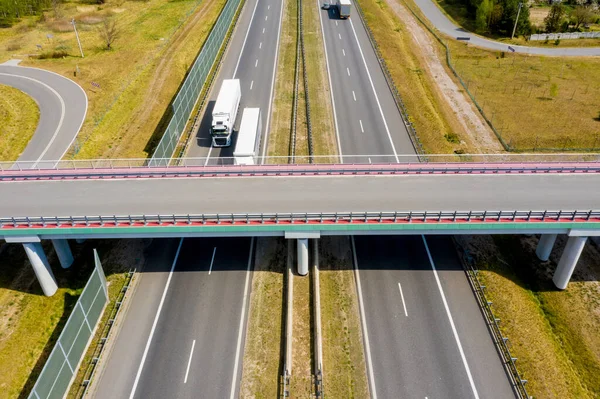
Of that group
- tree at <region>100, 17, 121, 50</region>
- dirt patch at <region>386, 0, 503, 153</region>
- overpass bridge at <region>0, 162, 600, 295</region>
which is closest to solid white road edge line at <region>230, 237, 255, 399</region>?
overpass bridge at <region>0, 162, 600, 295</region>

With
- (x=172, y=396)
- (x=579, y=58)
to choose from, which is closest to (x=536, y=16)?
(x=579, y=58)

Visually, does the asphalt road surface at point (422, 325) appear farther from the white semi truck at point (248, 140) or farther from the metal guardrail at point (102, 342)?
the metal guardrail at point (102, 342)

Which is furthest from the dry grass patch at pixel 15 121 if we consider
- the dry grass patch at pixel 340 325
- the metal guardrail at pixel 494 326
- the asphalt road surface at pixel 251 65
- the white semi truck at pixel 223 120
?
the metal guardrail at pixel 494 326

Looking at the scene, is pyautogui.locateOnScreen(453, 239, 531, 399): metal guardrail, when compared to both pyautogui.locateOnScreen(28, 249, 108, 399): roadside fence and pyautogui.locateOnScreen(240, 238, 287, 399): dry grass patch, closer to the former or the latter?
pyautogui.locateOnScreen(240, 238, 287, 399): dry grass patch

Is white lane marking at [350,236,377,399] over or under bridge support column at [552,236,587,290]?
under

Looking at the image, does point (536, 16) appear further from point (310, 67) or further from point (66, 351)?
point (66, 351)

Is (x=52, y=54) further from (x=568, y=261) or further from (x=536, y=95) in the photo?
(x=568, y=261)

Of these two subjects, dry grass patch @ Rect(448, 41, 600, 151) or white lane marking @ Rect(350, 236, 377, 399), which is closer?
white lane marking @ Rect(350, 236, 377, 399)
